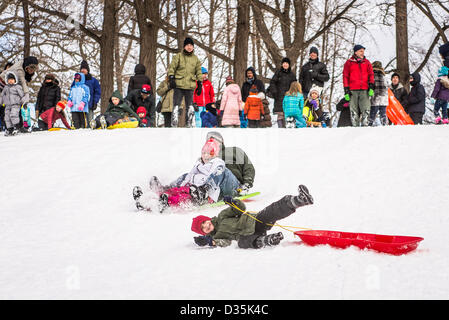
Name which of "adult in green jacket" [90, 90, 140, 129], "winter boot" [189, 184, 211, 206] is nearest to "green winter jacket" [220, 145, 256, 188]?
"winter boot" [189, 184, 211, 206]

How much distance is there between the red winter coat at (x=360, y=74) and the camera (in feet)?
30.4

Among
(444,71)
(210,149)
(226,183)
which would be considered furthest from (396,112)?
(210,149)

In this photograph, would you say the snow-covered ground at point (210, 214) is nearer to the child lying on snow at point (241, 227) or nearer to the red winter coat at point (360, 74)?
the child lying on snow at point (241, 227)

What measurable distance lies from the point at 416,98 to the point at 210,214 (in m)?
7.09

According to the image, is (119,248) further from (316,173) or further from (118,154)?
(118,154)

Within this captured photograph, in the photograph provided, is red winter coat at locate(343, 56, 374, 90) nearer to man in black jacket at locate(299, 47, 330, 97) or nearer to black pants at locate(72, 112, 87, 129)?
man in black jacket at locate(299, 47, 330, 97)

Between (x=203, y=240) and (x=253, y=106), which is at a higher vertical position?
(x=253, y=106)

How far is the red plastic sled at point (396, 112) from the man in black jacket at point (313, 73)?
139 cm

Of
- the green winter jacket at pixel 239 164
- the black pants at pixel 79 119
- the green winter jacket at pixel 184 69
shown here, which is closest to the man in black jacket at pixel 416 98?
the green winter jacket at pixel 184 69

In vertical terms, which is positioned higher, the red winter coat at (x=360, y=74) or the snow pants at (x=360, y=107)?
the red winter coat at (x=360, y=74)

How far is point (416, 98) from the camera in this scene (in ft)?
34.9

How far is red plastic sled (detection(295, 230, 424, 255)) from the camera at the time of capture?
3.40 meters

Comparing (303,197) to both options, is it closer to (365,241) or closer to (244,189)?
(365,241)
